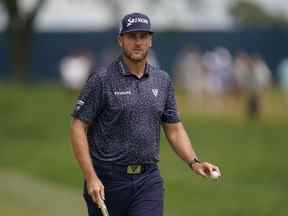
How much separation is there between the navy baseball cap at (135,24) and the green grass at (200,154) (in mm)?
6386

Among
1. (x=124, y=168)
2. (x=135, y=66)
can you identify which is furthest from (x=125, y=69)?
(x=124, y=168)

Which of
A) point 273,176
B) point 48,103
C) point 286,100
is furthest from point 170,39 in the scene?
point 273,176

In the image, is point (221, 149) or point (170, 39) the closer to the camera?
point (221, 149)

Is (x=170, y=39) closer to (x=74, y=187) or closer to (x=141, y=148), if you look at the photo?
(x=74, y=187)

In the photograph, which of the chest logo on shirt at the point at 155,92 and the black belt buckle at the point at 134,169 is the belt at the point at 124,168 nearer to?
the black belt buckle at the point at 134,169

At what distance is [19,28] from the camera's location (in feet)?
131

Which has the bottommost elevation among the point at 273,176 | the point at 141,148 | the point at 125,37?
the point at 273,176

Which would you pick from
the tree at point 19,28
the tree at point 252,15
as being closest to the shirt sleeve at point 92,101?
the tree at point 19,28

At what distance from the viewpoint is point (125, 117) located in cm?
730

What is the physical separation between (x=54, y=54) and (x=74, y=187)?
33.8 meters

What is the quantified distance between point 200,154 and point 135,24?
12.2 metres

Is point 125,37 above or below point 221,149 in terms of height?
above

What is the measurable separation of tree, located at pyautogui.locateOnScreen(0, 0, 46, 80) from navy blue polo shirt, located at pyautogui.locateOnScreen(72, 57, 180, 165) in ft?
104

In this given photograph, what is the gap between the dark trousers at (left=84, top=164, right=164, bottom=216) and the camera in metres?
7.41
